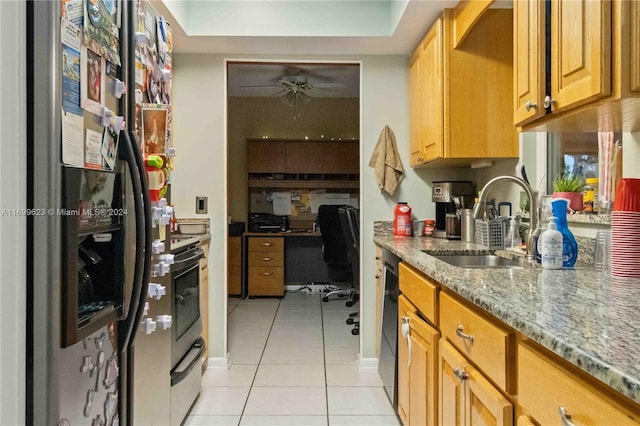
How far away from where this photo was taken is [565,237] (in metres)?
1.47

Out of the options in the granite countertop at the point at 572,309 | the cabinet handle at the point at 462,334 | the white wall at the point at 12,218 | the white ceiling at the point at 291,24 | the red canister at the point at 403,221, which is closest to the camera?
the granite countertop at the point at 572,309

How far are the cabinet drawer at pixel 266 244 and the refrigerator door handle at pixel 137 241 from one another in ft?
12.5

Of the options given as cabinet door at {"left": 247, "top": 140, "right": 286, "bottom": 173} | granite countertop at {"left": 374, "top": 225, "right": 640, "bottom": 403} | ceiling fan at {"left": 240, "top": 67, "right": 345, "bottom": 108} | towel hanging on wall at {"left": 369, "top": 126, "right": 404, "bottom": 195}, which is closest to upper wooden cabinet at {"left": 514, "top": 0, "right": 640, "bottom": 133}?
granite countertop at {"left": 374, "top": 225, "right": 640, "bottom": 403}

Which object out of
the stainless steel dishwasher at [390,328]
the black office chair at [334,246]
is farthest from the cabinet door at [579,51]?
the black office chair at [334,246]

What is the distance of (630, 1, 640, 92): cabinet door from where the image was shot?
3.38ft

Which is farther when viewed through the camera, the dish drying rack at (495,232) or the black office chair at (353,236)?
the black office chair at (353,236)

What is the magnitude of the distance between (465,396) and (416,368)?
55 centimetres

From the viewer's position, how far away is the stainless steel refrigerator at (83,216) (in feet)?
2.97

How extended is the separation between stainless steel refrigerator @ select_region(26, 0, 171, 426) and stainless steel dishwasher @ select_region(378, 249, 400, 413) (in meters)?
1.30

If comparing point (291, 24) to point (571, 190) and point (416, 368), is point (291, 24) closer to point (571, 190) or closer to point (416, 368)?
point (571, 190)

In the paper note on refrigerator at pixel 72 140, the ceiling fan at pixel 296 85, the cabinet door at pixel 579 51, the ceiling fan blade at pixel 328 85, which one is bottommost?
the paper note on refrigerator at pixel 72 140

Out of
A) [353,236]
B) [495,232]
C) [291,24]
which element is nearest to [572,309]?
[495,232]

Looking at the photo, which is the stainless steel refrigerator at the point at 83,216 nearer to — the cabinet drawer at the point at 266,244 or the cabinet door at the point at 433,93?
the cabinet door at the point at 433,93

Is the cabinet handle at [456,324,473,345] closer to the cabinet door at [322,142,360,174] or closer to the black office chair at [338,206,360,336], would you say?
the black office chair at [338,206,360,336]
